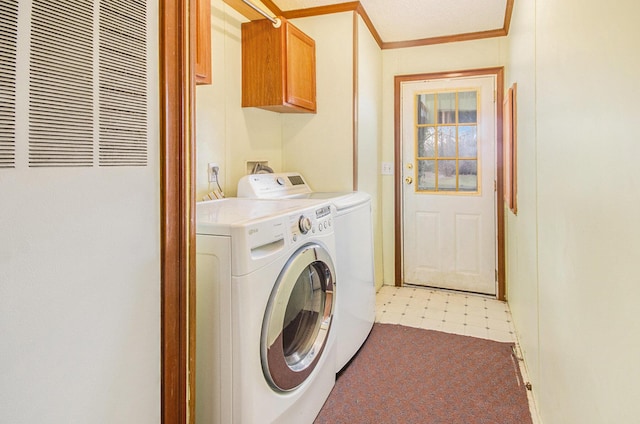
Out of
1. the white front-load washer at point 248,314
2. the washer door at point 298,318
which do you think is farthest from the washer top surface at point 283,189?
the white front-load washer at point 248,314

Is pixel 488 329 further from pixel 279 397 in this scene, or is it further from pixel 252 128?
pixel 252 128

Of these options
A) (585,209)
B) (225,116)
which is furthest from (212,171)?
(585,209)

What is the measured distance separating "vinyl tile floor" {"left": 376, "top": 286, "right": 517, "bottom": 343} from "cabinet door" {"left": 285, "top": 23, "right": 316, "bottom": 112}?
1.70m

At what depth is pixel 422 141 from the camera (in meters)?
3.49

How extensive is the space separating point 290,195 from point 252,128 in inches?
20.9

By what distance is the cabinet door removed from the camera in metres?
2.44

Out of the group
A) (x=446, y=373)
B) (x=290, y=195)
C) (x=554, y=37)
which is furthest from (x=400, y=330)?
(x=554, y=37)

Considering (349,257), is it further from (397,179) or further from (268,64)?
(397,179)

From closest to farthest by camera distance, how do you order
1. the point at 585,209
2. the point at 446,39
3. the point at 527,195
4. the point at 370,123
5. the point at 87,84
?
1. the point at 87,84
2. the point at 585,209
3. the point at 527,195
4. the point at 370,123
5. the point at 446,39

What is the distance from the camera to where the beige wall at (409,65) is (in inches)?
128

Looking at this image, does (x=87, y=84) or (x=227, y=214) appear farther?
(x=227, y=214)

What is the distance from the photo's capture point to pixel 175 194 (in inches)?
39.9

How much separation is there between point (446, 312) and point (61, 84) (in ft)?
9.43

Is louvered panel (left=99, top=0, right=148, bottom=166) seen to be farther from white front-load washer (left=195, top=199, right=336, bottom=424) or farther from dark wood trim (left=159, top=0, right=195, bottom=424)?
white front-load washer (left=195, top=199, right=336, bottom=424)
